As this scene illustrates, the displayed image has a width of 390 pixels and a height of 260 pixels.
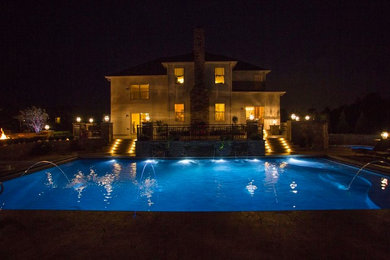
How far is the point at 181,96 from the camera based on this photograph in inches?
794

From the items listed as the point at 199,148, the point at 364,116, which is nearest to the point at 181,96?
the point at 199,148

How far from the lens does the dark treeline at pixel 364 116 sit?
2291cm

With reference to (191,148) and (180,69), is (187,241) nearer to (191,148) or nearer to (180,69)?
(191,148)

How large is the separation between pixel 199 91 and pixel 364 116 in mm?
18929

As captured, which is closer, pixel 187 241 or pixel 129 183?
pixel 187 241

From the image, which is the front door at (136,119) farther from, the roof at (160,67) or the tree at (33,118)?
the tree at (33,118)

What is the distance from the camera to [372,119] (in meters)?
27.0

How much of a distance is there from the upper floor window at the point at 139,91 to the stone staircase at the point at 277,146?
1148 centimetres

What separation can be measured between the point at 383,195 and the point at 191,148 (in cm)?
974

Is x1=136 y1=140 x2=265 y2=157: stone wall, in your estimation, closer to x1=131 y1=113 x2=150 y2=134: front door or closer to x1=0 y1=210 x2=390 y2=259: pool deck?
x1=131 y1=113 x2=150 y2=134: front door

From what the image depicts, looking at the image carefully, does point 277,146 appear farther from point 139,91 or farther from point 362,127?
point 139,91

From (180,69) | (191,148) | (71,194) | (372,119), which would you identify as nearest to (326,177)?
(191,148)

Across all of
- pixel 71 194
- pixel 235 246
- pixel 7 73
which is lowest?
pixel 71 194

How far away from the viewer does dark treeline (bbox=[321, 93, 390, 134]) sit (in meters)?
22.9
